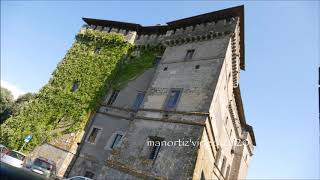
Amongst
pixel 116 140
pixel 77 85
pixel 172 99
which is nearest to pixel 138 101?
pixel 116 140

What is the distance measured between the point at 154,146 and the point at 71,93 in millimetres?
11045

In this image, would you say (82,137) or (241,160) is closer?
(82,137)

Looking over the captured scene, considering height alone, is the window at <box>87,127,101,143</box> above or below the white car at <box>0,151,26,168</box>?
above

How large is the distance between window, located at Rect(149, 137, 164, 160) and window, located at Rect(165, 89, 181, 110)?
2.46 meters

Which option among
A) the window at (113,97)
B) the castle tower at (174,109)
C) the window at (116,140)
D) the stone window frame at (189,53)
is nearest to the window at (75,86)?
the castle tower at (174,109)

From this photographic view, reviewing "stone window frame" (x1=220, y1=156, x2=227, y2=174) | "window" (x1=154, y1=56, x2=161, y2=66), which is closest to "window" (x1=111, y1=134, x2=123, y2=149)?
"window" (x1=154, y1=56, x2=161, y2=66)

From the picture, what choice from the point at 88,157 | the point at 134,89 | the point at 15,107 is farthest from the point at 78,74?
the point at 15,107

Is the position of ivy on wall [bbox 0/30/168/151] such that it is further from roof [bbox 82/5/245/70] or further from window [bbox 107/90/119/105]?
roof [bbox 82/5/245/70]

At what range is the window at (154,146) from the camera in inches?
716

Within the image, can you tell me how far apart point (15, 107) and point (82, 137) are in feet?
107

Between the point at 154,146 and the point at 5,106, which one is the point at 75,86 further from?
the point at 5,106

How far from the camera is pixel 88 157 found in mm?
→ 22578

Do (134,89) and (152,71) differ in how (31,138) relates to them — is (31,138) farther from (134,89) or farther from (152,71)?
(152,71)

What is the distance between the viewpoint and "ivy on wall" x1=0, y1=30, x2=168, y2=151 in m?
24.3
